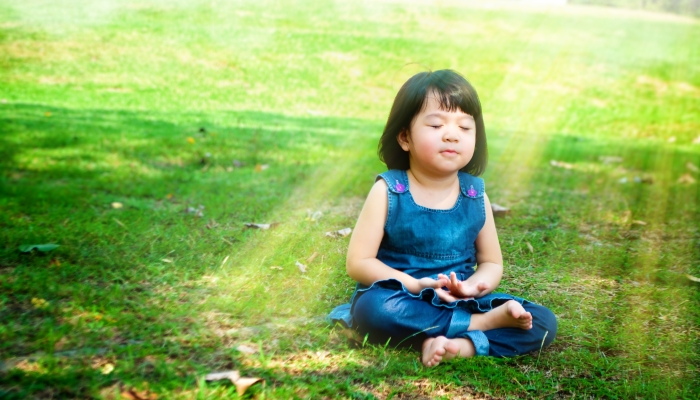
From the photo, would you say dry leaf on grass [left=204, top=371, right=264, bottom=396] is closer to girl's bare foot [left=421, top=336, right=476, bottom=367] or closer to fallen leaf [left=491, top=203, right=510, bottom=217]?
girl's bare foot [left=421, top=336, right=476, bottom=367]

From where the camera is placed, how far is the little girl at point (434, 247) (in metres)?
2.29

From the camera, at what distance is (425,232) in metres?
2.51

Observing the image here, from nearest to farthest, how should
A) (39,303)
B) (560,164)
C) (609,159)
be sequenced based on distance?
(39,303)
(560,164)
(609,159)

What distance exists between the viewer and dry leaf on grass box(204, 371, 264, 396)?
191 centimetres

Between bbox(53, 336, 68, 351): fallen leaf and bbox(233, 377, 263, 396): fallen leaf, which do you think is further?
bbox(53, 336, 68, 351): fallen leaf

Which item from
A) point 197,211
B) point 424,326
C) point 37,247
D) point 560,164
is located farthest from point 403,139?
point 560,164

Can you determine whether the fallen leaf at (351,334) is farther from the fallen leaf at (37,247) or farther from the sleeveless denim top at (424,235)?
the fallen leaf at (37,247)

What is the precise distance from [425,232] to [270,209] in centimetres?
205

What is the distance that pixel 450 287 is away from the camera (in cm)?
231

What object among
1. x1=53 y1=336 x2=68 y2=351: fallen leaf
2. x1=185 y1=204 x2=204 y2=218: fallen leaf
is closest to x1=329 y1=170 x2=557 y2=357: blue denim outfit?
x1=53 y1=336 x2=68 y2=351: fallen leaf

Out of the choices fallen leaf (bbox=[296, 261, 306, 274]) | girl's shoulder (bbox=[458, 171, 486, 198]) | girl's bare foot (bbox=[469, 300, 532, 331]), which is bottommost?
fallen leaf (bbox=[296, 261, 306, 274])

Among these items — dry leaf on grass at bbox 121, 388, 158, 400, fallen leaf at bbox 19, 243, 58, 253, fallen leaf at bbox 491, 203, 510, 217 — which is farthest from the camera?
fallen leaf at bbox 491, 203, 510, 217

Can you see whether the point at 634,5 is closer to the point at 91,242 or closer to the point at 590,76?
the point at 590,76

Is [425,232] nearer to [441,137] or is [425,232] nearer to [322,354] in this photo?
[441,137]
